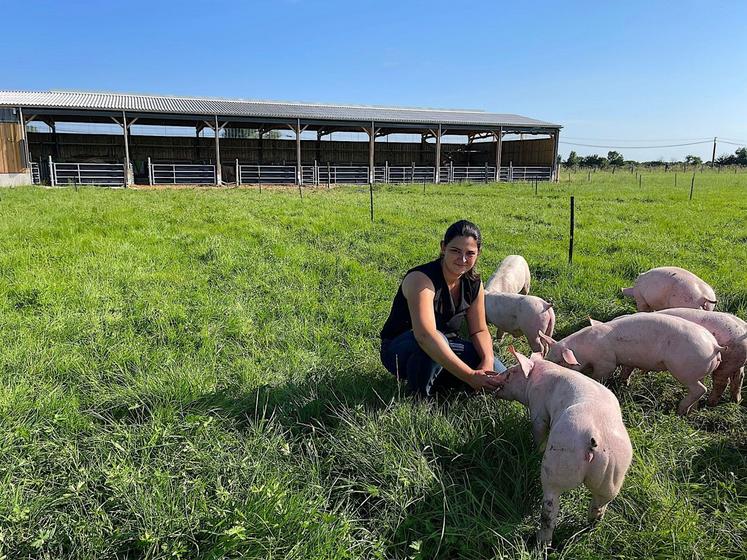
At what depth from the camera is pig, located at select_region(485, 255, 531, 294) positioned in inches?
215

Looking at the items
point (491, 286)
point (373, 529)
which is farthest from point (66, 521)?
point (491, 286)

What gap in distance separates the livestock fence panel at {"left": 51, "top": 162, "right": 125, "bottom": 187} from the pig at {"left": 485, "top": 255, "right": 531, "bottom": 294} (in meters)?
21.0

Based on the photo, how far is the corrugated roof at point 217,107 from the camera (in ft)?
74.4

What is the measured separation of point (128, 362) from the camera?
3.90 meters

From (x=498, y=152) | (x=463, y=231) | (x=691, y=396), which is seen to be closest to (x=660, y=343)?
(x=691, y=396)

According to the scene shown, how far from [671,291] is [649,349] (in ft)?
5.50

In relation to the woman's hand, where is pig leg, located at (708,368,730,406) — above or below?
below

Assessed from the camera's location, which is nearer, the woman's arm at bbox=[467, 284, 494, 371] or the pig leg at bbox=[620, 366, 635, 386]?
the woman's arm at bbox=[467, 284, 494, 371]

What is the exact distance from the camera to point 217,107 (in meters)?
25.8

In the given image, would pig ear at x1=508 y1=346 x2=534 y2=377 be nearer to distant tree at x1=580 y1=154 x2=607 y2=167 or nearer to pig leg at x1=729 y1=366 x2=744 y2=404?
pig leg at x1=729 y1=366 x2=744 y2=404

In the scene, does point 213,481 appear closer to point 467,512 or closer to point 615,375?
point 467,512

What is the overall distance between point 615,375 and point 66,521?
3.71 metres

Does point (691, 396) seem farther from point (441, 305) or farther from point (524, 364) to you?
point (441, 305)

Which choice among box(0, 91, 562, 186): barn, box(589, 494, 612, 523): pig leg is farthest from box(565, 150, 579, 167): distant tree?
box(589, 494, 612, 523): pig leg
